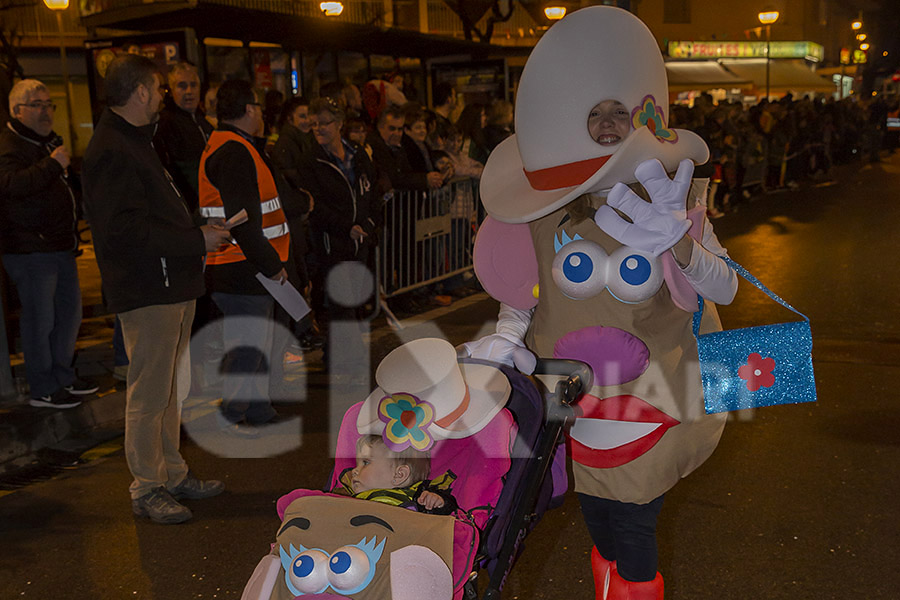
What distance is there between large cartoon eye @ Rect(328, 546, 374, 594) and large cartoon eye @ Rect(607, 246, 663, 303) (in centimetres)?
103

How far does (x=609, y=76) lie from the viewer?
263 cm

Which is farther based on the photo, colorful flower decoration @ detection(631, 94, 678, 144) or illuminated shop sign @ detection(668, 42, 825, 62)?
illuminated shop sign @ detection(668, 42, 825, 62)

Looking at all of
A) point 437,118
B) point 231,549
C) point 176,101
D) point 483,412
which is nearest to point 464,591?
point 483,412

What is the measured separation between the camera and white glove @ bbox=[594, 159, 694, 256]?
2434mm

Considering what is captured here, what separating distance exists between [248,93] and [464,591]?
355cm

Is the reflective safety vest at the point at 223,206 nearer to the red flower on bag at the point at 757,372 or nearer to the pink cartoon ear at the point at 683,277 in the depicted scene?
the pink cartoon ear at the point at 683,277

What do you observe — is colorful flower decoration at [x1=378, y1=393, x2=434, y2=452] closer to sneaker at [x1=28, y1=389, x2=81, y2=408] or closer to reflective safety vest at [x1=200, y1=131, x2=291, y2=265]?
reflective safety vest at [x1=200, y1=131, x2=291, y2=265]

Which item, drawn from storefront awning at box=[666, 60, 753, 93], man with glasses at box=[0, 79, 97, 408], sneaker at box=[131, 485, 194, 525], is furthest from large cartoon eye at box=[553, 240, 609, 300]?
storefront awning at box=[666, 60, 753, 93]

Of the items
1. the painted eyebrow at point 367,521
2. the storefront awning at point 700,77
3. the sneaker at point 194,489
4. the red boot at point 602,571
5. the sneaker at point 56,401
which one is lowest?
the sneaker at point 194,489

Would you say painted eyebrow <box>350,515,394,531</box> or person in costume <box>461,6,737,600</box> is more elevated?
person in costume <box>461,6,737,600</box>

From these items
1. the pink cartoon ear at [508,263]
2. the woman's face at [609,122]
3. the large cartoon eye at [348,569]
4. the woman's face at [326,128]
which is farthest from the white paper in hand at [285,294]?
the large cartoon eye at [348,569]

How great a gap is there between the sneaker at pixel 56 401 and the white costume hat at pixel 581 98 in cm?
407

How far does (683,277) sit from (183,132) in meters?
5.45

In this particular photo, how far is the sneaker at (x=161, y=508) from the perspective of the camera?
4.42 m
